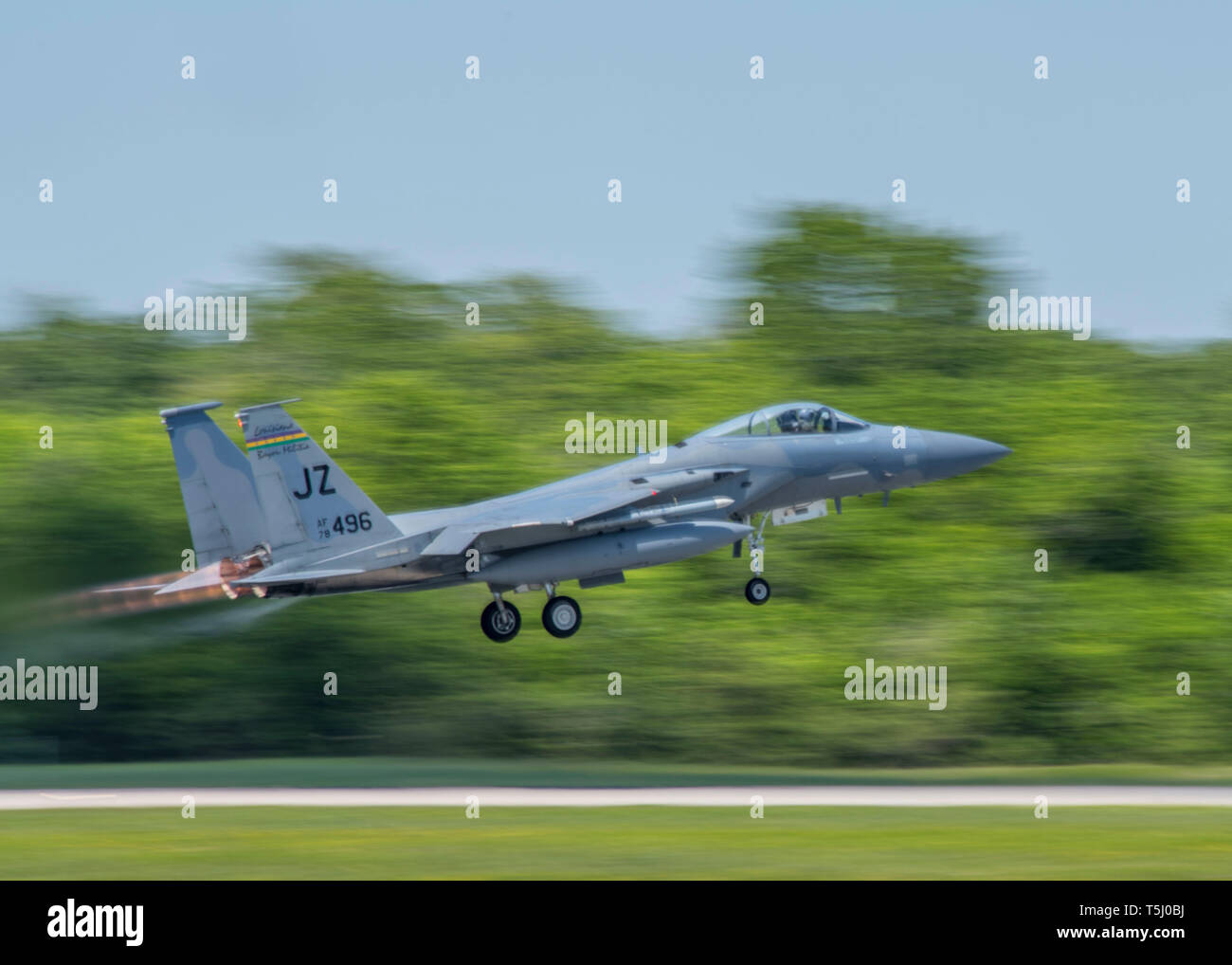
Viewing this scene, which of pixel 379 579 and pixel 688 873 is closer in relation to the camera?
pixel 688 873

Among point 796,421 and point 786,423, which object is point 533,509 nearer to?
point 786,423

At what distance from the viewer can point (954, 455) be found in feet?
89.6

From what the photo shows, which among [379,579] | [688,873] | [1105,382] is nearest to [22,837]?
[379,579]

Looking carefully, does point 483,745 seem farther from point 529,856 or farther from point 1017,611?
point 529,856

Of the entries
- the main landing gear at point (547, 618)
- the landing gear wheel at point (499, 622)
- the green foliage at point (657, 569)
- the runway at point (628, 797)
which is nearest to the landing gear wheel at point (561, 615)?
the main landing gear at point (547, 618)

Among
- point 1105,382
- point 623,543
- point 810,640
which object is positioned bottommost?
point 810,640

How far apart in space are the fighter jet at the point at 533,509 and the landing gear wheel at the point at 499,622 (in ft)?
0.07

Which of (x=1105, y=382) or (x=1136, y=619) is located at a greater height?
(x=1105, y=382)

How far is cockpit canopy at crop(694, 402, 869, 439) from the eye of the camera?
26875mm

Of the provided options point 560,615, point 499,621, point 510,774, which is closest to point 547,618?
point 560,615

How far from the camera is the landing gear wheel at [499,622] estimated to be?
26891mm

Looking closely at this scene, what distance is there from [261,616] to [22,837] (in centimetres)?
1728

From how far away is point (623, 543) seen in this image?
84.4ft

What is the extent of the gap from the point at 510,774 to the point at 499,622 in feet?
19.9
